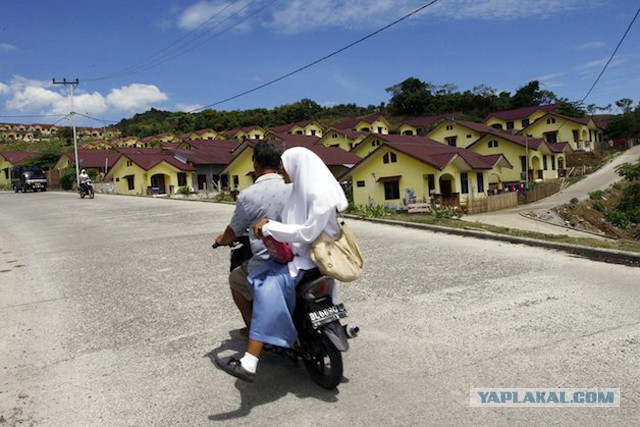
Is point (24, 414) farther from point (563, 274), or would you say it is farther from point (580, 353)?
point (563, 274)

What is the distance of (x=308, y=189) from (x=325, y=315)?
2.96 feet

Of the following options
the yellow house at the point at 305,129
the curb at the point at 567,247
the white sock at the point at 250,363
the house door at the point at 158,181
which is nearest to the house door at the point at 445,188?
the curb at the point at 567,247

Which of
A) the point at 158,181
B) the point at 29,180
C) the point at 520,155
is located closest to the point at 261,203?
the point at 29,180

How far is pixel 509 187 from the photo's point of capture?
3984cm

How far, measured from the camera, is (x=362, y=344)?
4.43 m

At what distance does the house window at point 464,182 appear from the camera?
104 feet

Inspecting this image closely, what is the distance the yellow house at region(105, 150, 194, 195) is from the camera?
42.3 m

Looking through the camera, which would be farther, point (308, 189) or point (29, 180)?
point (29, 180)

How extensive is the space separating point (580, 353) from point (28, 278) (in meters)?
8.02

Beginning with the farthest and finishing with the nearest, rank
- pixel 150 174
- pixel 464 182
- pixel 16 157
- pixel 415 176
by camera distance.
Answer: pixel 16 157 → pixel 150 174 → pixel 464 182 → pixel 415 176

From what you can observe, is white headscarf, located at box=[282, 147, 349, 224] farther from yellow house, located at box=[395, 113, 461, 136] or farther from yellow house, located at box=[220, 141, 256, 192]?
yellow house, located at box=[395, 113, 461, 136]

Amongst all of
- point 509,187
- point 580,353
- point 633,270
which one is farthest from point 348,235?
point 509,187

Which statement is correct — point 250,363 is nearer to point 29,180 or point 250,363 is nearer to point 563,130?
point 29,180

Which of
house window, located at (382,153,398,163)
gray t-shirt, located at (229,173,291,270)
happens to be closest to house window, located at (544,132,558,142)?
house window, located at (382,153,398,163)
